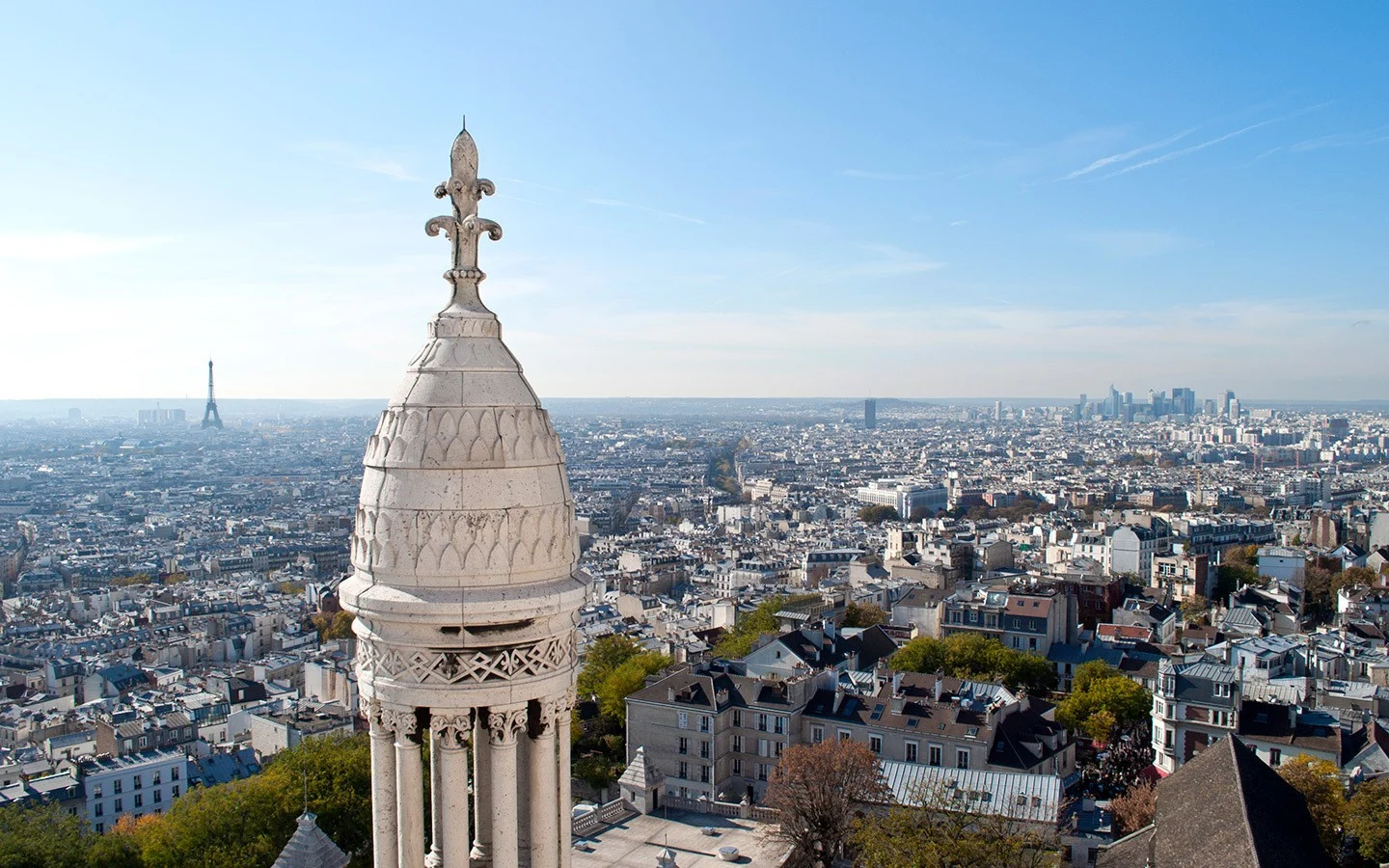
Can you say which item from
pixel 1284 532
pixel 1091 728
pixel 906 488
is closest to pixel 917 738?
pixel 1091 728

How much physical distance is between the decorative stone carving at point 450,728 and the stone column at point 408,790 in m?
0.14

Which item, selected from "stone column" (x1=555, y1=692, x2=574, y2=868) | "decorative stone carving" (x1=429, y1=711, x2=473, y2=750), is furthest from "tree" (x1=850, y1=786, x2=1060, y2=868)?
"decorative stone carving" (x1=429, y1=711, x2=473, y2=750)

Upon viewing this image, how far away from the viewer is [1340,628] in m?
53.7

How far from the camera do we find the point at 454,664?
567 centimetres

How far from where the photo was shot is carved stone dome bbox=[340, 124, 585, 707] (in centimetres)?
558

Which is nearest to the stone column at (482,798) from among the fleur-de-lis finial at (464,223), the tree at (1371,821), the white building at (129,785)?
the fleur-de-lis finial at (464,223)

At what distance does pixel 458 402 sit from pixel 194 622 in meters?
74.1

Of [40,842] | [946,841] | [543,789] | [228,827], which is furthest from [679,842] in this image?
[543,789]

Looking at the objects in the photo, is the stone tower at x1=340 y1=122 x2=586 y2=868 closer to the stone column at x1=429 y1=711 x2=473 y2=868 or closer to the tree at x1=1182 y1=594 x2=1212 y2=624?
the stone column at x1=429 y1=711 x2=473 y2=868

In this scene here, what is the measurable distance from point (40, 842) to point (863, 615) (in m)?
41.7

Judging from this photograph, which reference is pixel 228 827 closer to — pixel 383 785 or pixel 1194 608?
pixel 383 785

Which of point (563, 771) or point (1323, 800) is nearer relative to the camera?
point (563, 771)

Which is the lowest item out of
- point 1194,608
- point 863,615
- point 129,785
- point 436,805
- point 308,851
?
point 129,785

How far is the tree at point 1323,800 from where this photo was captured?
27.2m
